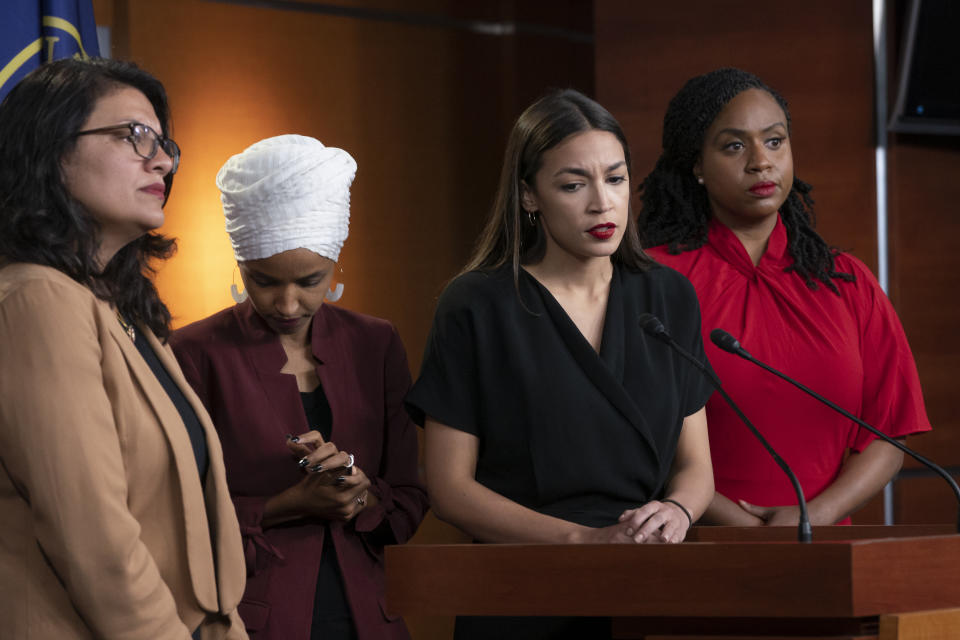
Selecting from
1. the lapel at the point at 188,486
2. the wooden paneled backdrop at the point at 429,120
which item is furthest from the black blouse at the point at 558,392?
the wooden paneled backdrop at the point at 429,120

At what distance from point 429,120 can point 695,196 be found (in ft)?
5.76

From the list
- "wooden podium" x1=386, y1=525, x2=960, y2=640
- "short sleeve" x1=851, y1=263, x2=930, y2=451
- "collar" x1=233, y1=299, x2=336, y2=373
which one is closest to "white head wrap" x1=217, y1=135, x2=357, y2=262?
"collar" x1=233, y1=299, x2=336, y2=373

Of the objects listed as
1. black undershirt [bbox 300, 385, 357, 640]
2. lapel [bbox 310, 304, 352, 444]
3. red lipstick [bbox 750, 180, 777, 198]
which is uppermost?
red lipstick [bbox 750, 180, 777, 198]

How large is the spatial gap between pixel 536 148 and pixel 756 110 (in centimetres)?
76

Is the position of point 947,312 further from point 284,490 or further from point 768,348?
point 284,490

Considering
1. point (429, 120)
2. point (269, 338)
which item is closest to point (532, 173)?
point (269, 338)

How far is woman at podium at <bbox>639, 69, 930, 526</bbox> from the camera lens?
282 cm

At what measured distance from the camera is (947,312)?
14.1ft

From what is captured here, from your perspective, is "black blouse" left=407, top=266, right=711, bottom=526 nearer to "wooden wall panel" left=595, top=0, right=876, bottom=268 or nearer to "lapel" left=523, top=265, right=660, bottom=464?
"lapel" left=523, top=265, right=660, bottom=464

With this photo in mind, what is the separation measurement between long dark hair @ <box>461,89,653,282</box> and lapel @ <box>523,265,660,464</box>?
0.30 ft

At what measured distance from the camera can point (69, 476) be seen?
1771mm

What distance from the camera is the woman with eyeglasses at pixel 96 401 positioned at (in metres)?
1.78

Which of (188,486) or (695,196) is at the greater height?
(695,196)

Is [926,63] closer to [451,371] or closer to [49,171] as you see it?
[451,371]
